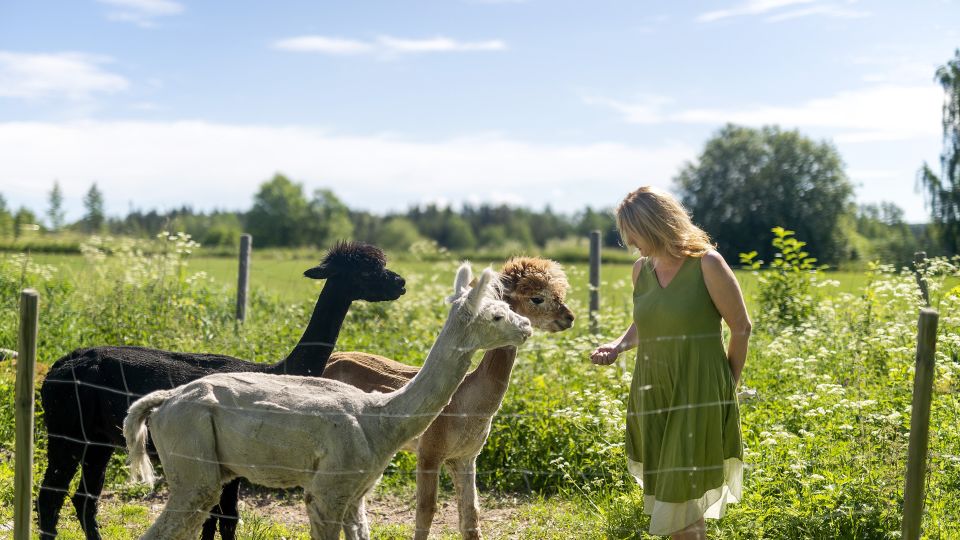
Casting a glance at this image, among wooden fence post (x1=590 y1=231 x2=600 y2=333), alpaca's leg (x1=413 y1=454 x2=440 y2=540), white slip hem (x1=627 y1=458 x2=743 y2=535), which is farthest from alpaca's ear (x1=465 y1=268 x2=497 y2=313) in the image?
wooden fence post (x1=590 y1=231 x2=600 y2=333)

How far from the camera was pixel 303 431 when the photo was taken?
3475 mm

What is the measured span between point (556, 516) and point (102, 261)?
915 centimetres

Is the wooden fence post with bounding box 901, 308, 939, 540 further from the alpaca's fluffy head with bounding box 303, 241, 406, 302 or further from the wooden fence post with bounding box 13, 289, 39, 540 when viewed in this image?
the wooden fence post with bounding box 13, 289, 39, 540

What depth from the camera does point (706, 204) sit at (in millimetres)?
64875

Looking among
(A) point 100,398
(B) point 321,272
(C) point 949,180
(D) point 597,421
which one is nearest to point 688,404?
(D) point 597,421

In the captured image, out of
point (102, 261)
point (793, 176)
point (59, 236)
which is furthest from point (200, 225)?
point (102, 261)

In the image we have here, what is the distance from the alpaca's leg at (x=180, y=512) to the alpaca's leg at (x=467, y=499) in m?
1.57

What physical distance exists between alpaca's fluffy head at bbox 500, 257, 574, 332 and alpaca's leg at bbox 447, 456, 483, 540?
3.00ft

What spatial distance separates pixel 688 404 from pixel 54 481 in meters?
3.61

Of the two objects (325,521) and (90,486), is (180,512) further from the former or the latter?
(90,486)

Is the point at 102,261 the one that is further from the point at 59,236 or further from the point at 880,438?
the point at 59,236

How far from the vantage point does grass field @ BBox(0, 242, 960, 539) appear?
16.1 feet

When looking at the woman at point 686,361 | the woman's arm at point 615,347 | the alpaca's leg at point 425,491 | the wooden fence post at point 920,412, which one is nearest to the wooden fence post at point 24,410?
the alpaca's leg at point 425,491

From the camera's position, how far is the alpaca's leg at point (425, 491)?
15.0 feet
